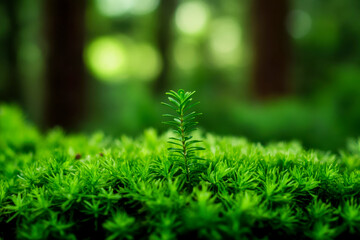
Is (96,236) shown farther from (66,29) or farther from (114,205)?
(66,29)

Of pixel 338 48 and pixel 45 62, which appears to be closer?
pixel 45 62

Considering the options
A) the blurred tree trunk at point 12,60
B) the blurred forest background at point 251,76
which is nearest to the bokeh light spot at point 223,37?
the blurred forest background at point 251,76

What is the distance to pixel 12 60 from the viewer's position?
17312 millimetres

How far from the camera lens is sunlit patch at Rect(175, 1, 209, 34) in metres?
24.4

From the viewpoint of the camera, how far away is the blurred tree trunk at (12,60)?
670 inches

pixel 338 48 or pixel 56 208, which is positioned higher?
pixel 338 48

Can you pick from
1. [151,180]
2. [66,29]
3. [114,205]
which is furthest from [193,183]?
[66,29]

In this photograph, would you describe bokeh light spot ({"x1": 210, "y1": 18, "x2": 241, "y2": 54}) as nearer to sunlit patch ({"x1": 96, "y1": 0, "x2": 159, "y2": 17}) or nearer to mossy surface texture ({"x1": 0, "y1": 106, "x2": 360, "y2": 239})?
sunlit patch ({"x1": 96, "y1": 0, "x2": 159, "y2": 17})

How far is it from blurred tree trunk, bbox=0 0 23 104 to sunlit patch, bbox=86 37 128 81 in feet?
25.2

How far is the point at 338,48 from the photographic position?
9.68m

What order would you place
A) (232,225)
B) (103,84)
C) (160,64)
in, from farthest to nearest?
(103,84)
(160,64)
(232,225)

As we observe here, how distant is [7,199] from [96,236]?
1.51ft

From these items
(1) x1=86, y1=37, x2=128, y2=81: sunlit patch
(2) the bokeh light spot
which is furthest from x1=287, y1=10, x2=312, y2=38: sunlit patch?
(1) x1=86, y1=37, x2=128, y2=81: sunlit patch

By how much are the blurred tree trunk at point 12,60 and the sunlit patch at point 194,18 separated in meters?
11.6
